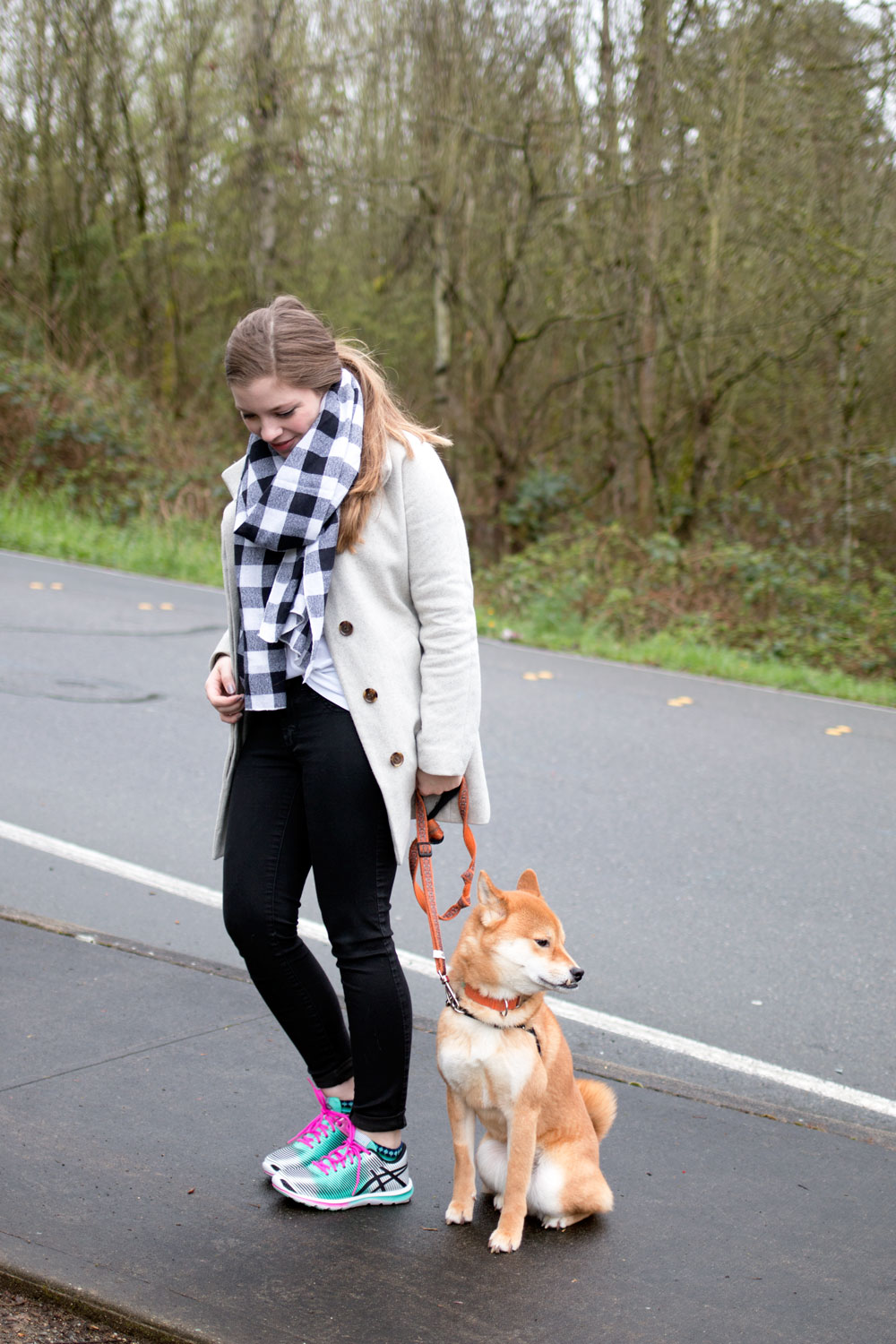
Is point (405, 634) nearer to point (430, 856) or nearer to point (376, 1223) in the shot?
point (430, 856)

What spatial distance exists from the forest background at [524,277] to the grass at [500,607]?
0.23ft

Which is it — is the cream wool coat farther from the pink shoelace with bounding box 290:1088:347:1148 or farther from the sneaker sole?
the sneaker sole

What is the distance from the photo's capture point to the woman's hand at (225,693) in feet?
9.34

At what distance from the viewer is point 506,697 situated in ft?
28.9

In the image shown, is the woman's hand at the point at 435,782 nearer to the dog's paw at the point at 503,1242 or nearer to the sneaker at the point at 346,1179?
the sneaker at the point at 346,1179

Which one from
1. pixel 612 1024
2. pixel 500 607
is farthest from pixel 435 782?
pixel 500 607

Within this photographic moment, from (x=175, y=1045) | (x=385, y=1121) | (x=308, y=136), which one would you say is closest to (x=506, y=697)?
(x=175, y=1045)

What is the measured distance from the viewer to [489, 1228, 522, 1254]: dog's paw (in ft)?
8.90

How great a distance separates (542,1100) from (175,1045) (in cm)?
134

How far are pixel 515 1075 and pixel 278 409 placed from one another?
58.5 inches

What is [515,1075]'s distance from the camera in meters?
2.68

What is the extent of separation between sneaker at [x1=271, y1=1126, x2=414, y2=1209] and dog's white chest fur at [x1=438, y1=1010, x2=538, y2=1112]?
0.33 meters

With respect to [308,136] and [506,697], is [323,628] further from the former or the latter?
[308,136]

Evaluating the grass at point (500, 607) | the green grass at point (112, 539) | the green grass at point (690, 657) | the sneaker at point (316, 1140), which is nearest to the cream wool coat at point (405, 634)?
the sneaker at point (316, 1140)
